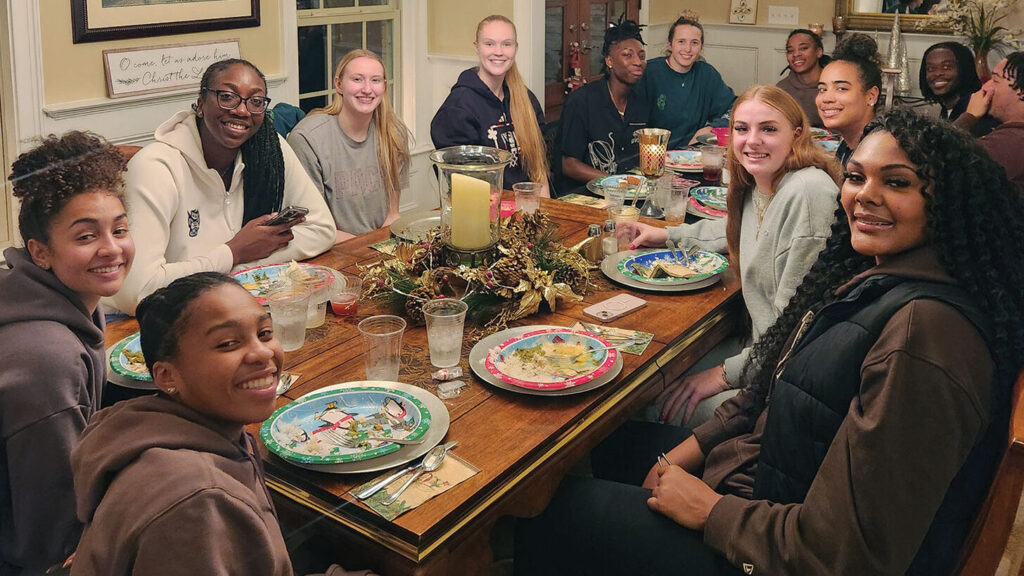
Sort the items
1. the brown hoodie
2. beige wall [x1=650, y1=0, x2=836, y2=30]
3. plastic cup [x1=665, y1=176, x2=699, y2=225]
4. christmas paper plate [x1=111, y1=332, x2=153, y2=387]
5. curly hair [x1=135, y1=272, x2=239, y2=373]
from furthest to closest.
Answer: beige wall [x1=650, y1=0, x2=836, y2=30], plastic cup [x1=665, y1=176, x2=699, y2=225], christmas paper plate [x1=111, y1=332, x2=153, y2=387], curly hair [x1=135, y1=272, x2=239, y2=373], the brown hoodie

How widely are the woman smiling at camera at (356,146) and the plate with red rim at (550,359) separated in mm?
1274

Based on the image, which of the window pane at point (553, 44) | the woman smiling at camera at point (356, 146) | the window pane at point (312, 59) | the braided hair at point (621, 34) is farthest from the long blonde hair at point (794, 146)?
the window pane at point (553, 44)

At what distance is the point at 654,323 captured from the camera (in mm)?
2021

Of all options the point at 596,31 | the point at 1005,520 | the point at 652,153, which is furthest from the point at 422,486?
the point at 596,31

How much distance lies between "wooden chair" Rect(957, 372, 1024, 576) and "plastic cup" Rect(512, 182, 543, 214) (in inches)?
58.1

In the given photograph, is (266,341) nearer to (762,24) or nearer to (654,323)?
(654,323)

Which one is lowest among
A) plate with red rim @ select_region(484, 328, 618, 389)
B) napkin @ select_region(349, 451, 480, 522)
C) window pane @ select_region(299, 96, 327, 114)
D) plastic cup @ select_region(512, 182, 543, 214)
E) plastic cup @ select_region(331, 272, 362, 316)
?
napkin @ select_region(349, 451, 480, 522)

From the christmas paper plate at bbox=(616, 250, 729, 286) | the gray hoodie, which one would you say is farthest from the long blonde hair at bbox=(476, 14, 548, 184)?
the gray hoodie

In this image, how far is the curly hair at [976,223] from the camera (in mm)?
1327

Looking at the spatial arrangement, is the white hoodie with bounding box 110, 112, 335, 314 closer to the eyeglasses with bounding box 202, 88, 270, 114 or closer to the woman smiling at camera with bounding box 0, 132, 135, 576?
the eyeglasses with bounding box 202, 88, 270, 114

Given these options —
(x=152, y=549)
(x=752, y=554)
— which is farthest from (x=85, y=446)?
(x=752, y=554)

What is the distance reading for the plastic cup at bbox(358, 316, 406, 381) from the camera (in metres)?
1.68

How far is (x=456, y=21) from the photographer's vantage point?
455cm

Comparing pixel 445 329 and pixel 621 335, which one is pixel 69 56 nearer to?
pixel 445 329
